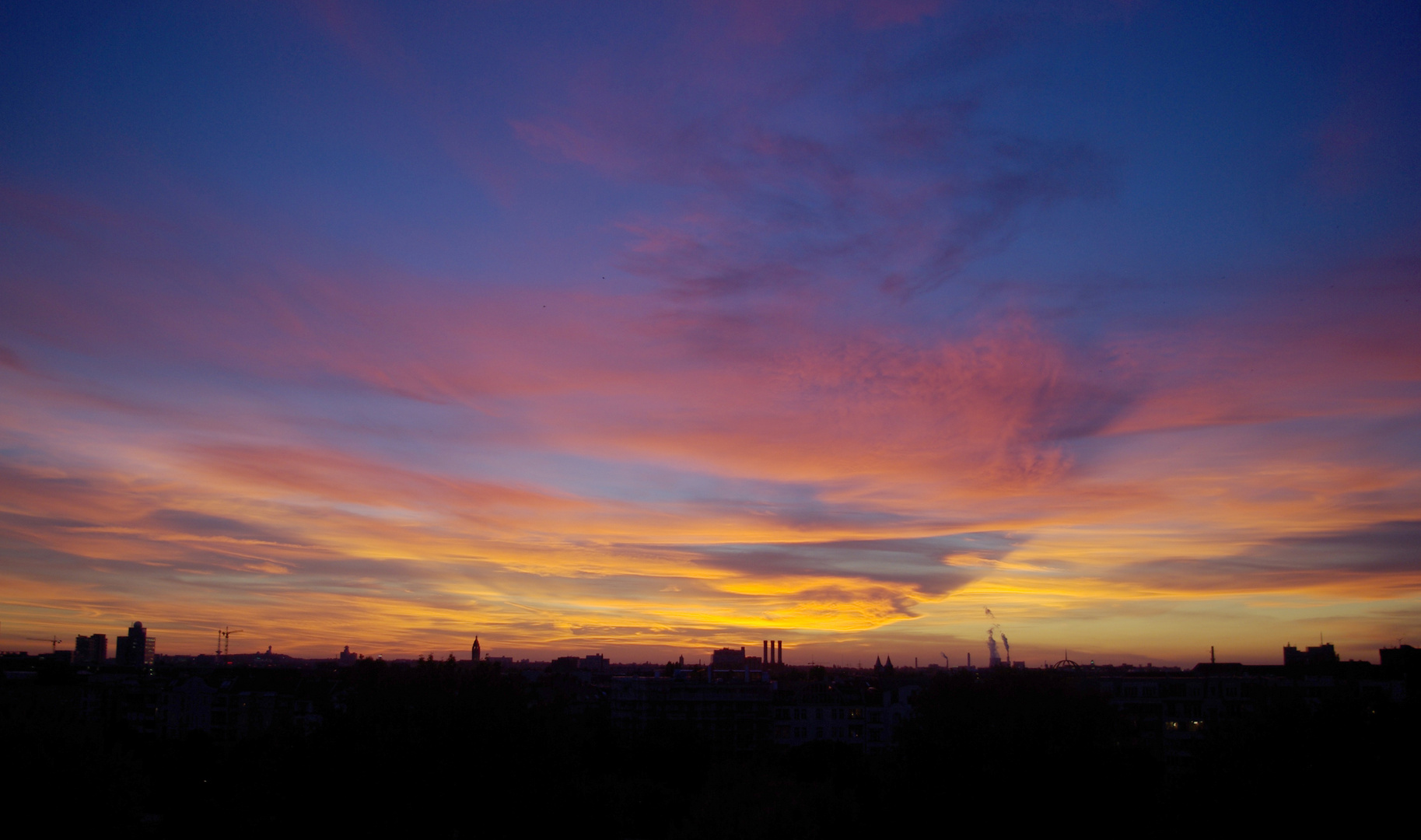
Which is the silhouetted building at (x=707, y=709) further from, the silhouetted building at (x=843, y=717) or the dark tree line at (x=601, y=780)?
the dark tree line at (x=601, y=780)

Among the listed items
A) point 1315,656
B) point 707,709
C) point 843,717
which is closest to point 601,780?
point 843,717

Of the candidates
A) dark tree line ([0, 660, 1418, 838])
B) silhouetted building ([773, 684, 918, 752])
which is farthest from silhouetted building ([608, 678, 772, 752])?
dark tree line ([0, 660, 1418, 838])

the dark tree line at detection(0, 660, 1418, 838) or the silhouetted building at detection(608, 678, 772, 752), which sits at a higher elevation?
the dark tree line at detection(0, 660, 1418, 838)

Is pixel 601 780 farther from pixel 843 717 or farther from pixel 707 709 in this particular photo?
pixel 707 709

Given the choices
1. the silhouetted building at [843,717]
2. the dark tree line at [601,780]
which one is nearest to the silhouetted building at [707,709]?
the silhouetted building at [843,717]

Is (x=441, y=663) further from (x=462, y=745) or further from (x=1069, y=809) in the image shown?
(x=1069, y=809)

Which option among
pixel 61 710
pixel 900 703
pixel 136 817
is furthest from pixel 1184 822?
pixel 900 703

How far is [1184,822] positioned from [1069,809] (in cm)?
861

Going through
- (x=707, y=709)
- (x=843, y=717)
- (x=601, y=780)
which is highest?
(x=601, y=780)

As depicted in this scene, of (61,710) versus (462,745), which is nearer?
(61,710)

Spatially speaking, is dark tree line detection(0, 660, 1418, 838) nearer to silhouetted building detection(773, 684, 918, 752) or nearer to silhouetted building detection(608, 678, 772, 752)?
silhouetted building detection(773, 684, 918, 752)

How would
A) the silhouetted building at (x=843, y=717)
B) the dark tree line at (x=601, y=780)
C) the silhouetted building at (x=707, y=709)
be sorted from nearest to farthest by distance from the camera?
the dark tree line at (x=601, y=780)
the silhouetted building at (x=843, y=717)
the silhouetted building at (x=707, y=709)

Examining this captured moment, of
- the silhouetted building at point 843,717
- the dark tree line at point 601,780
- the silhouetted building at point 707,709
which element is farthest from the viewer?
the silhouetted building at point 707,709

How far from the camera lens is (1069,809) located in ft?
128
